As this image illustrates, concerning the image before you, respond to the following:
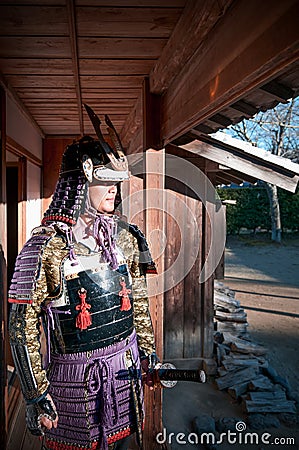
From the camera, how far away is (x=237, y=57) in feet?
4.54

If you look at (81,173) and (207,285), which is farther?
(207,285)

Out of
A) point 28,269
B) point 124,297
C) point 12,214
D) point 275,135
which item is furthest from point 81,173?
point 275,135

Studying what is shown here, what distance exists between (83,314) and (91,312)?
0.17 ft

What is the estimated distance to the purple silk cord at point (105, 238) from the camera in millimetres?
2051

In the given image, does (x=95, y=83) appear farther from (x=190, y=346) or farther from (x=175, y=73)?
(x=190, y=346)

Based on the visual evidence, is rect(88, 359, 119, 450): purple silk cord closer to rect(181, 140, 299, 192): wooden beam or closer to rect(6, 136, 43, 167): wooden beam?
rect(6, 136, 43, 167): wooden beam

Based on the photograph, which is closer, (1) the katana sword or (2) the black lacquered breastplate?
(1) the katana sword

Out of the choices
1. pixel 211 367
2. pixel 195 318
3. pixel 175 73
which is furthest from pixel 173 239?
pixel 175 73

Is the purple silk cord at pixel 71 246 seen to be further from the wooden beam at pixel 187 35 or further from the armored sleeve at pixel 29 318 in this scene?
the wooden beam at pixel 187 35

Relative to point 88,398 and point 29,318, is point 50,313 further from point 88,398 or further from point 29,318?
point 88,398

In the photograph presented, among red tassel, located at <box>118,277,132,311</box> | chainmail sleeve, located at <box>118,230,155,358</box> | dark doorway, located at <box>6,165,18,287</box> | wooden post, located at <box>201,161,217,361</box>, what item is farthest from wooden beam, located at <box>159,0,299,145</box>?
dark doorway, located at <box>6,165,18,287</box>

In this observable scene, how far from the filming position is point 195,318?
4559 millimetres

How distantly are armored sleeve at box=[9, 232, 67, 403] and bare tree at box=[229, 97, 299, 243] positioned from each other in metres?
14.0

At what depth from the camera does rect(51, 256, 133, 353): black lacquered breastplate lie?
1.94m
